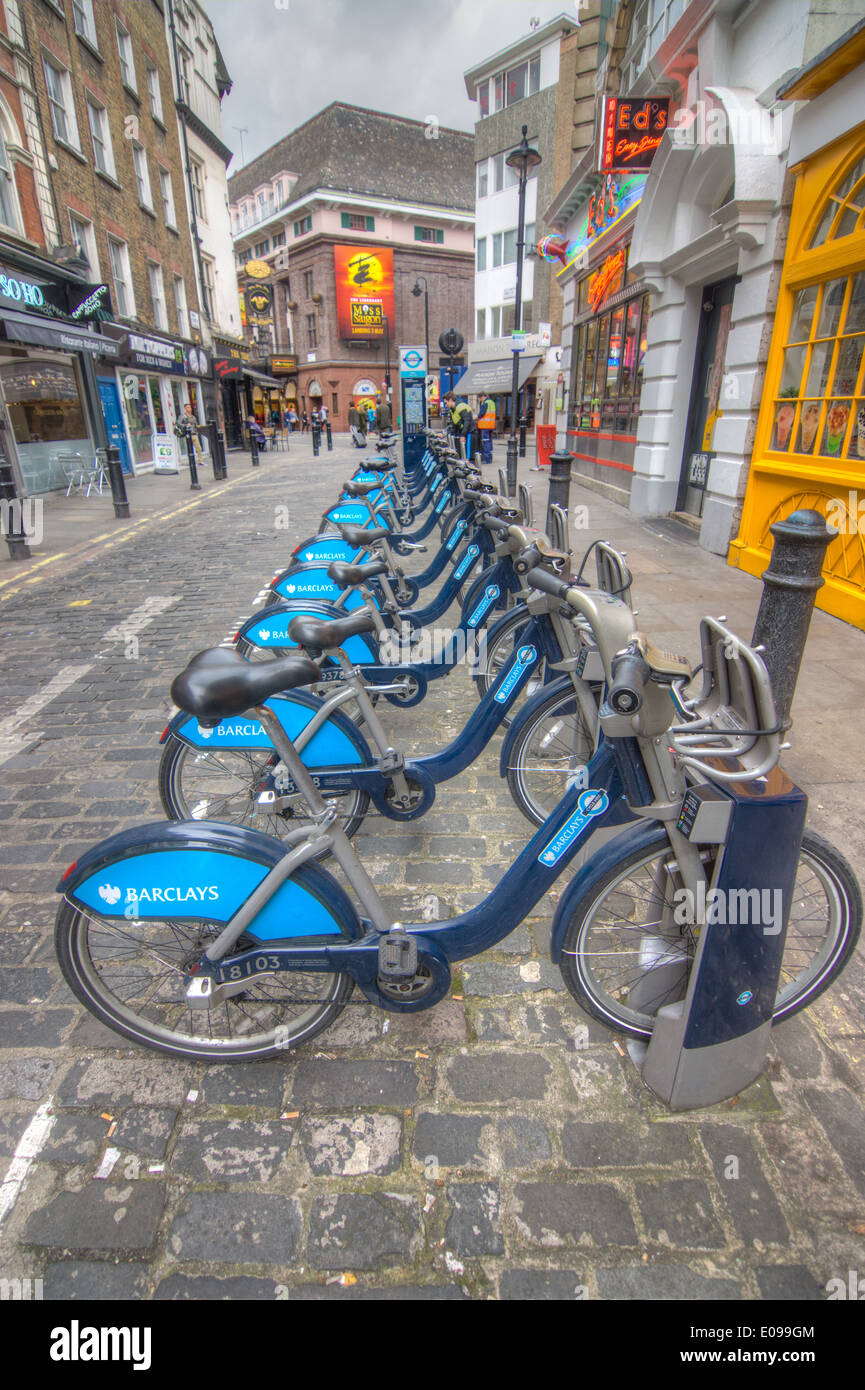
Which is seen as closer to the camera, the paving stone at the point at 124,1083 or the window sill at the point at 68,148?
the paving stone at the point at 124,1083

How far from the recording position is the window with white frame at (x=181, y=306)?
24641 mm

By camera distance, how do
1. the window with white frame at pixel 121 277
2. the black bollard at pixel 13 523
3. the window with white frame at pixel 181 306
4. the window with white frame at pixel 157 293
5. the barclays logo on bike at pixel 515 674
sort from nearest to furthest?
the barclays logo on bike at pixel 515 674 → the black bollard at pixel 13 523 → the window with white frame at pixel 121 277 → the window with white frame at pixel 157 293 → the window with white frame at pixel 181 306

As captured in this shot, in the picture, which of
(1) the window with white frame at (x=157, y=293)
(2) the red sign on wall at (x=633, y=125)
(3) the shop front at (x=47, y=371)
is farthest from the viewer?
(1) the window with white frame at (x=157, y=293)

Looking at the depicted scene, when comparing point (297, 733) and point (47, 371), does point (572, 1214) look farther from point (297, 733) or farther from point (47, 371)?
point (47, 371)

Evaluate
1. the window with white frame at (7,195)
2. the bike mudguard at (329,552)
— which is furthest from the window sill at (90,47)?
the bike mudguard at (329,552)

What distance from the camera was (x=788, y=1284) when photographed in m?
1.64

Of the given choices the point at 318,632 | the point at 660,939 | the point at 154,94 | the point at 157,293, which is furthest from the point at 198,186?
the point at 660,939

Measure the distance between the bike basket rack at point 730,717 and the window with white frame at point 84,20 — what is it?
24122 mm

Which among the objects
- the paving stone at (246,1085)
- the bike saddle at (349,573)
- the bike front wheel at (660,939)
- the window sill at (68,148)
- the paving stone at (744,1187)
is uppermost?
the window sill at (68,148)

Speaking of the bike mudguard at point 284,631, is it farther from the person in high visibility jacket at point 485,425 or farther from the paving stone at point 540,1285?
the person in high visibility jacket at point 485,425

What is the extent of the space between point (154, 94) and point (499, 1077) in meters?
30.6

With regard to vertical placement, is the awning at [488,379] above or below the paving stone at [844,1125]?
above
